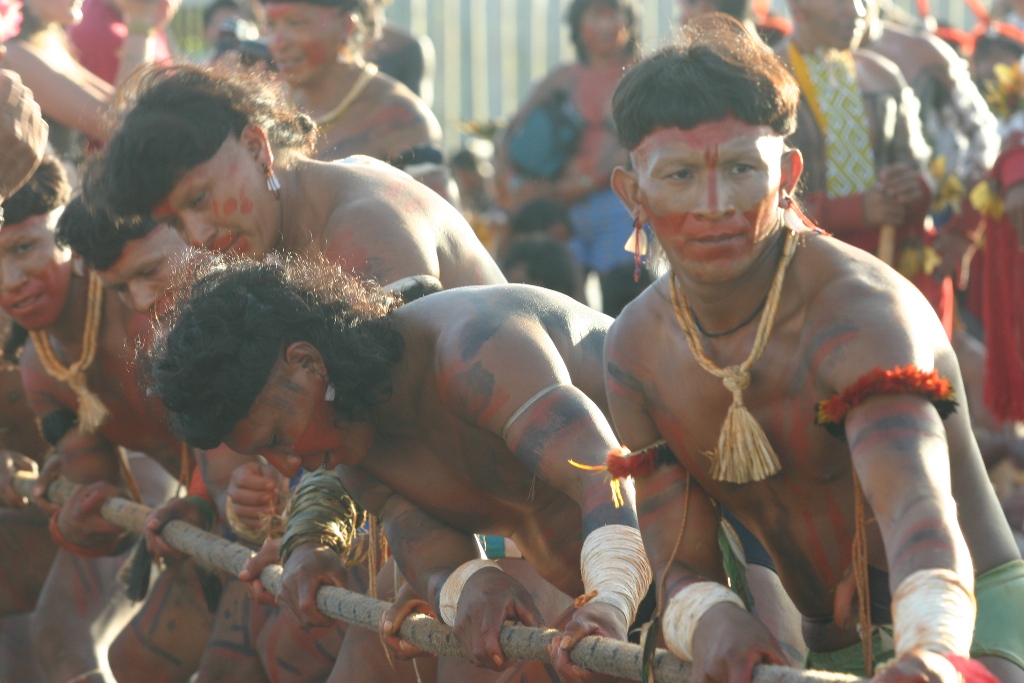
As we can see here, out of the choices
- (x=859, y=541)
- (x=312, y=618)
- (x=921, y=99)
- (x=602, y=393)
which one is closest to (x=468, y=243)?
(x=602, y=393)

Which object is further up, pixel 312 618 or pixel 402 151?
pixel 402 151

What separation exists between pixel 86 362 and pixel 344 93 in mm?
1396

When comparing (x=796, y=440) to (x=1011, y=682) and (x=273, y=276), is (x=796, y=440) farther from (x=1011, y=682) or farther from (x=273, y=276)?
(x=273, y=276)

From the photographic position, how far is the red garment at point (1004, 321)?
247 inches

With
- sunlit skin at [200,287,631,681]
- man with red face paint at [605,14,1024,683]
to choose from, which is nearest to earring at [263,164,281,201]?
sunlit skin at [200,287,631,681]

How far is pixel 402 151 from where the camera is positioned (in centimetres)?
550

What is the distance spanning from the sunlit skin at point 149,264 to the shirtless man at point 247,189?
1.26ft

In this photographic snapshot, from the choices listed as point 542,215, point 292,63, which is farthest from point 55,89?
point 542,215

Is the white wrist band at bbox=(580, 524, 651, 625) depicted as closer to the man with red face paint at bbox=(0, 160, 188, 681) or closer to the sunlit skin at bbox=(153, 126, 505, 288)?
the sunlit skin at bbox=(153, 126, 505, 288)

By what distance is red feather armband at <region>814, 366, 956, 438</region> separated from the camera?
7.95 feet

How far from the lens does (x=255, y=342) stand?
3.18 meters

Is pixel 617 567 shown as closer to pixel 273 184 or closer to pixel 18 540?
pixel 273 184

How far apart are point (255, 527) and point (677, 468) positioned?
1928mm

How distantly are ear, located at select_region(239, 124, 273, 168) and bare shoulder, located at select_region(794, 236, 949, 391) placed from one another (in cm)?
185
